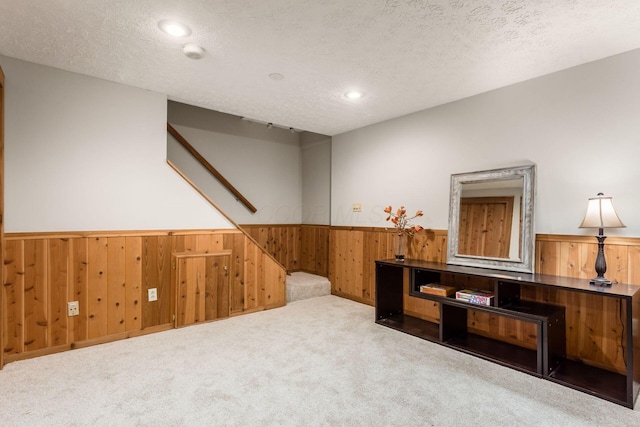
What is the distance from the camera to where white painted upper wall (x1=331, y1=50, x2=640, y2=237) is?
2.48m

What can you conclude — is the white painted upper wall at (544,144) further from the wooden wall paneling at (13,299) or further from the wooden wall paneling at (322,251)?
the wooden wall paneling at (13,299)

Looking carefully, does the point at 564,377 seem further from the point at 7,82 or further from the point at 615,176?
the point at 7,82

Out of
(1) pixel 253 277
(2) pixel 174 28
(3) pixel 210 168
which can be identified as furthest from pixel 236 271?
(2) pixel 174 28

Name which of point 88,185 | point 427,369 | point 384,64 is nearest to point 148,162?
point 88,185

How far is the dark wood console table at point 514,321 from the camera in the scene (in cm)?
221

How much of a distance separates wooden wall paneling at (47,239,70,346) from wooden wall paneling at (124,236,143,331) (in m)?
0.46

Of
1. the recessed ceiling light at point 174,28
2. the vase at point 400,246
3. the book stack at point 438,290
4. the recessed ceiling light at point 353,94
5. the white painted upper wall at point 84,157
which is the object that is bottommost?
the book stack at point 438,290

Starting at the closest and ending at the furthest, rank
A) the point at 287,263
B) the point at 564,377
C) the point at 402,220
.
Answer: the point at 564,377 → the point at 402,220 → the point at 287,263

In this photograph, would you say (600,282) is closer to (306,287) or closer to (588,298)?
(588,298)

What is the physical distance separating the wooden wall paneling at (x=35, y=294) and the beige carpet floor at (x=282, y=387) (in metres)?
0.17

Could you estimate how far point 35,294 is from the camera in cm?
272

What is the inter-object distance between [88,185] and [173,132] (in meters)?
1.57

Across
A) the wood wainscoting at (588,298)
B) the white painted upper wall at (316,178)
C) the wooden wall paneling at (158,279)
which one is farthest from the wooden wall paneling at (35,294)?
the wood wainscoting at (588,298)

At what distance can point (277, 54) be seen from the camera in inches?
101
